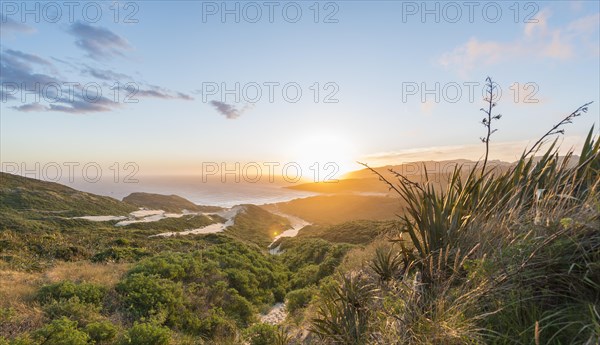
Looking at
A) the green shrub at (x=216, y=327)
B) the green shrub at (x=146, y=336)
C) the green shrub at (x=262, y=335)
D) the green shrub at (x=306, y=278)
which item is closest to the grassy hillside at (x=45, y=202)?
the green shrub at (x=306, y=278)

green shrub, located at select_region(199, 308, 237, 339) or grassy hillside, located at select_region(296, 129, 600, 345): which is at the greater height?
grassy hillside, located at select_region(296, 129, 600, 345)

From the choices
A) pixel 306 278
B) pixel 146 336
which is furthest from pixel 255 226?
pixel 146 336

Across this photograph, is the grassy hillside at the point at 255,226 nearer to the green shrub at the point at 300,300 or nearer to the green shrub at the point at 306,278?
the green shrub at the point at 306,278

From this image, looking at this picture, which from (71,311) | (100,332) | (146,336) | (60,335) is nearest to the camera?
(60,335)

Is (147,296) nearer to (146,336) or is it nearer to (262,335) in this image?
(146,336)

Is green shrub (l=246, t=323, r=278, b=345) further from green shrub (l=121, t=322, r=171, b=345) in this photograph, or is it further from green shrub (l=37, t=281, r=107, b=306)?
green shrub (l=37, t=281, r=107, b=306)

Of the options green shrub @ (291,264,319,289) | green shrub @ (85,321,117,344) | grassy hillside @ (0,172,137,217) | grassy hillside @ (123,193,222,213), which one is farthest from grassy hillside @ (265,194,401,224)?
green shrub @ (85,321,117,344)
